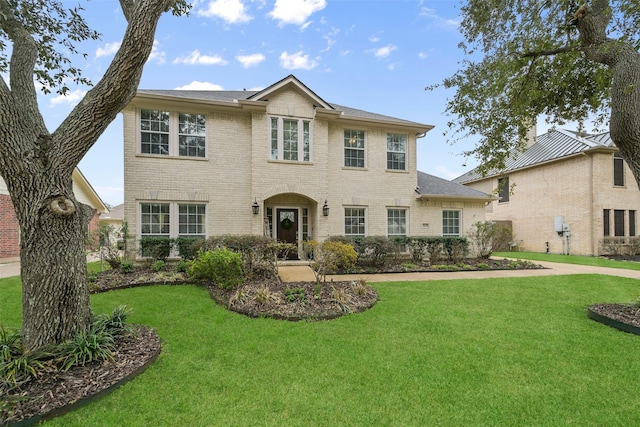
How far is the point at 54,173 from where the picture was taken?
3523mm

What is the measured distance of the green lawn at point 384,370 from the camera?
2727 mm

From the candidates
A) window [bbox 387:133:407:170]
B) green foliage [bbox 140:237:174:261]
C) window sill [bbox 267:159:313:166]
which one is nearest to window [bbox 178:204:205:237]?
green foliage [bbox 140:237:174:261]

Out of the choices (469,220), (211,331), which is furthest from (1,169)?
(469,220)

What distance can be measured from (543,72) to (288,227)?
9003 millimetres

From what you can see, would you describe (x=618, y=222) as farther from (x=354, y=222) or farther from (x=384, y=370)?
(x=384, y=370)

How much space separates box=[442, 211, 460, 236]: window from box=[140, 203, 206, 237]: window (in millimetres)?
9855

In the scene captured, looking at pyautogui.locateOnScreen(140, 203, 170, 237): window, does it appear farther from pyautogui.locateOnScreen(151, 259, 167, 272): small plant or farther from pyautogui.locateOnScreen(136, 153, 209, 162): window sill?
pyautogui.locateOnScreen(136, 153, 209, 162): window sill

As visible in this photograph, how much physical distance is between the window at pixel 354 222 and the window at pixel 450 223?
373 cm

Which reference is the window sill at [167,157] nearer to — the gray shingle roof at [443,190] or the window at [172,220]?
the window at [172,220]

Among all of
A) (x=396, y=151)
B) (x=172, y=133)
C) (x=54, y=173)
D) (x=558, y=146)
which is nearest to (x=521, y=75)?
(x=396, y=151)

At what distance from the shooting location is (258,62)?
12992mm

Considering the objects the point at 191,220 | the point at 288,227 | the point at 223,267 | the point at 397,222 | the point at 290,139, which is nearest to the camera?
the point at 223,267

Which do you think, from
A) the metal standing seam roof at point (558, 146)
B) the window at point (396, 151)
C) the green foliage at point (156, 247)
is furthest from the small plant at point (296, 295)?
the metal standing seam roof at point (558, 146)

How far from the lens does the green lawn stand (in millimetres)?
2727
